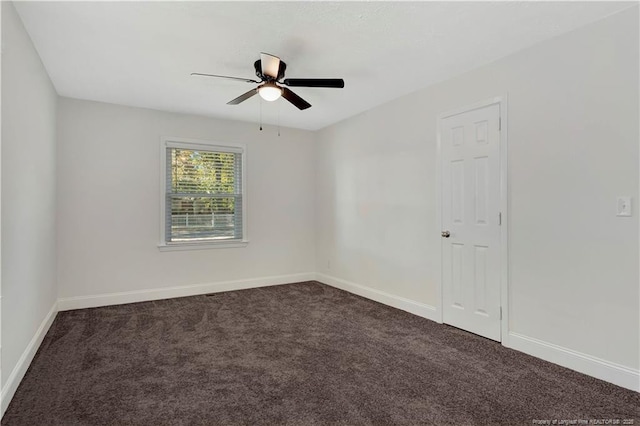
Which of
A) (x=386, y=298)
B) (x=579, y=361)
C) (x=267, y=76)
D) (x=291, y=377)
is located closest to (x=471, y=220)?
(x=579, y=361)

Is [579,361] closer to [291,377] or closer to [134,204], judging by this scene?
[291,377]

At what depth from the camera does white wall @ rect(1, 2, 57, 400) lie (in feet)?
7.25

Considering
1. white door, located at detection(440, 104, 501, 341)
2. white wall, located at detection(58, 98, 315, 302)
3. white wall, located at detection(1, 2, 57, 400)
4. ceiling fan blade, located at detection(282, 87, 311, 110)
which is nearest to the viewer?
white wall, located at detection(1, 2, 57, 400)

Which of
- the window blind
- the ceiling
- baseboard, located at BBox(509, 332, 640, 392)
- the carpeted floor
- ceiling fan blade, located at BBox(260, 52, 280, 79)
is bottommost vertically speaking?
the carpeted floor

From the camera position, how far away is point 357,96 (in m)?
4.17

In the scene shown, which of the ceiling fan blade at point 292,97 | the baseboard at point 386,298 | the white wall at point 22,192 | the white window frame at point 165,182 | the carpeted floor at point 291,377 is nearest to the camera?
the carpeted floor at point 291,377

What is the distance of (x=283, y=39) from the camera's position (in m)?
2.77

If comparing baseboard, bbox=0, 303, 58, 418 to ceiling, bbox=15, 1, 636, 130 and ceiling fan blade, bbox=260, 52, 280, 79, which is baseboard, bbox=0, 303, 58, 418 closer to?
ceiling, bbox=15, 1, 636, 130

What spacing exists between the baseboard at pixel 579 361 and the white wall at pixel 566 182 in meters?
0.04

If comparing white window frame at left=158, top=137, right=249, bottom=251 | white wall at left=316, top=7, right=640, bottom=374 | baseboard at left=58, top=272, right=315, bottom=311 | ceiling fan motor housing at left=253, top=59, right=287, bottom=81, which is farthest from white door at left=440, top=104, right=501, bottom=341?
white window frame at left=158, top=137, right=249, bottom=251

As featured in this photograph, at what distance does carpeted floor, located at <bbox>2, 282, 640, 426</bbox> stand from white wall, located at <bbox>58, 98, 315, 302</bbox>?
31.4 inches

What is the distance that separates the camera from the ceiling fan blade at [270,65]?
8.50ft

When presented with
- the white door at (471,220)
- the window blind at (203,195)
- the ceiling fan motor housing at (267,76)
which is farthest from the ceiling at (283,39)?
the window blind at (203,195)

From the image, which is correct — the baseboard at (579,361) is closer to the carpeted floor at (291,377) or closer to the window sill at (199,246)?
the carpeted floor at (291,377)
